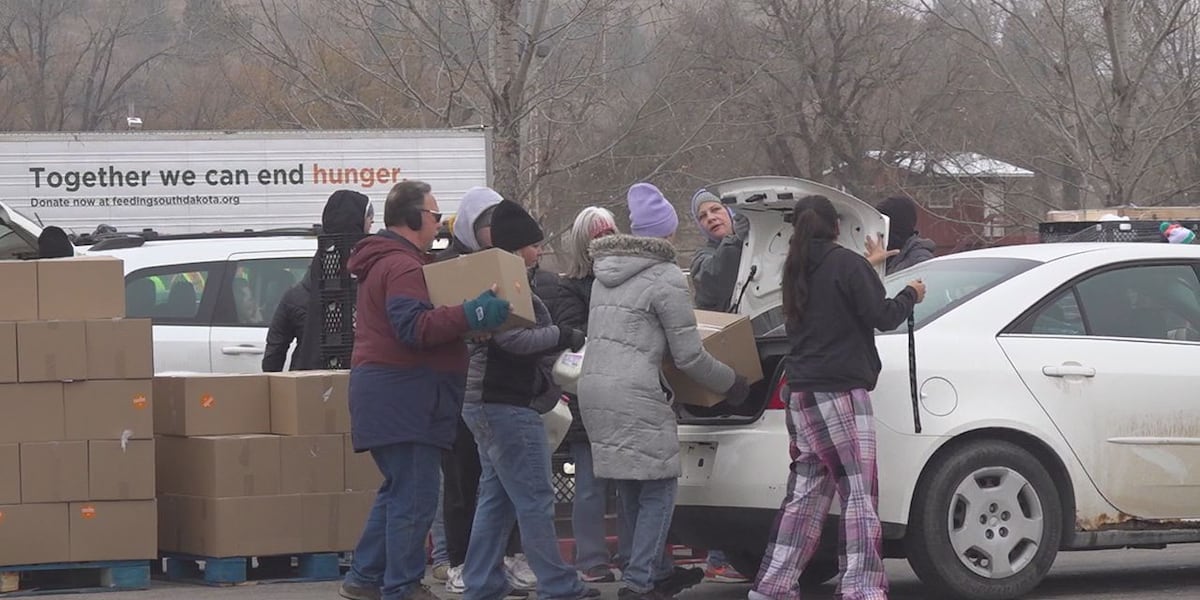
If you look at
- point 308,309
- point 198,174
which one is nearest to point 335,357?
point 308,309

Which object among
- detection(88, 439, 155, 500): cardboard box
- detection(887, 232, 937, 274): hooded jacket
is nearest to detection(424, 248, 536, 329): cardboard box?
detection(88, 439, 155, 500): cardboard box

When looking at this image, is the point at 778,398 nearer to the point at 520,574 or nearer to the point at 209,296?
the point at 520,574

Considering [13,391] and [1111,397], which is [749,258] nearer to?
[1111,397]

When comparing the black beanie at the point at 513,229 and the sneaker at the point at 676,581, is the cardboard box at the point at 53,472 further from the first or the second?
the sneaker at the point at 676,581

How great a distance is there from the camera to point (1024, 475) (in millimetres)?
6641

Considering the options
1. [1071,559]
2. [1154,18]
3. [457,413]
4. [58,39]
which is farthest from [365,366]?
[58,39]

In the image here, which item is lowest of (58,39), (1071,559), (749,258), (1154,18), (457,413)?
(1071,559)

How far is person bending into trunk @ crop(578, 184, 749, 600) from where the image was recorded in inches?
256

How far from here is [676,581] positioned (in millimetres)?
6992

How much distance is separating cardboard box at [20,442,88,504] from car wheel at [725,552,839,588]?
10.1 feet

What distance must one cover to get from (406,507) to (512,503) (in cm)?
45

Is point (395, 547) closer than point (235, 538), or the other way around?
point (395, 547)

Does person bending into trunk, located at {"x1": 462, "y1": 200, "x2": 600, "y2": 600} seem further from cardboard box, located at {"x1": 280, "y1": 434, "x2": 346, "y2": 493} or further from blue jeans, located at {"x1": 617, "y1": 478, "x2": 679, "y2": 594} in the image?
cardboard box, located at {"x1": 280, "y1": 434, "x2": 346, "y2": 493}

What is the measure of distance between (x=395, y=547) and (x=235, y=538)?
1.52 metres
